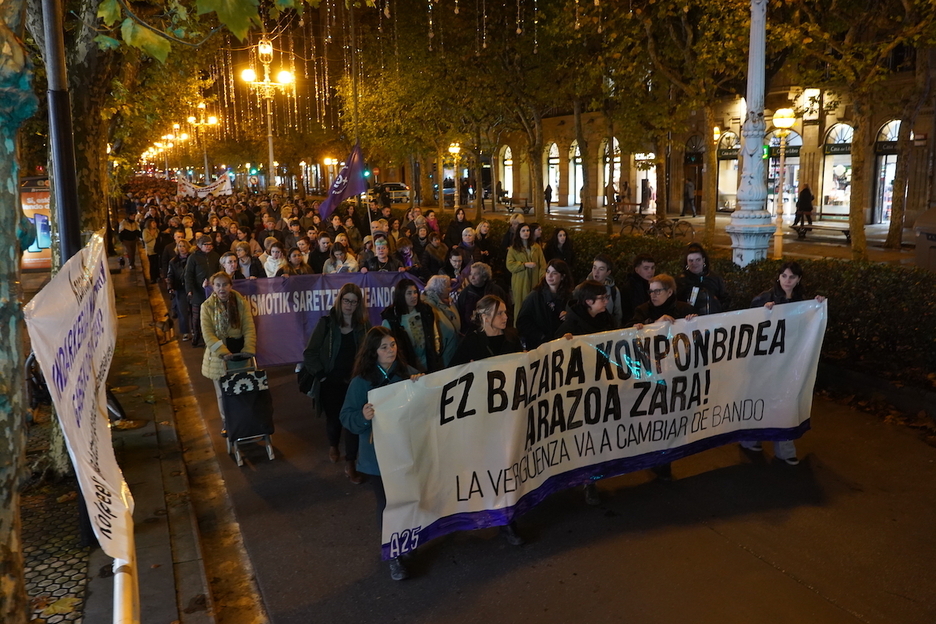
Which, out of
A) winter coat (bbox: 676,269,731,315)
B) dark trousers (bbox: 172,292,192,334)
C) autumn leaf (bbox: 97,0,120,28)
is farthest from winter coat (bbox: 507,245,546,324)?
autumn leaf (bbox: 97,0,120,28)

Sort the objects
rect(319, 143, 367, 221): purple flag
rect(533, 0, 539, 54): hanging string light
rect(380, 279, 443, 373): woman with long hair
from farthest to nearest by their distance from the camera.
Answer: rect(533, 0, 539, 54): hanging string light
rect(319, 143, 367, 221): purple flag
rect(380, 279, 443, 373): woman with long hair

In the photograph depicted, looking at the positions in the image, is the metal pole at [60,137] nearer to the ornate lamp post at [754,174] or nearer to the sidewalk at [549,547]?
the sidewalk at [549,547]

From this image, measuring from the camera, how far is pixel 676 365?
636 centimetres

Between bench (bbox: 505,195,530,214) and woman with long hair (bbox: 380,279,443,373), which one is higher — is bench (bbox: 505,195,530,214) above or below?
above

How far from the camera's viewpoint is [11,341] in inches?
112

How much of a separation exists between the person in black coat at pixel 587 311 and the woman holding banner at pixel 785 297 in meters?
1.41

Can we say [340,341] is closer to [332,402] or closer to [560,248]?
[332,402]

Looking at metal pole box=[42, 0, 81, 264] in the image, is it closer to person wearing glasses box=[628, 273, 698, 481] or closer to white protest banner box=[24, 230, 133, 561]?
white protest banner box=[24, 230, 133, 561]

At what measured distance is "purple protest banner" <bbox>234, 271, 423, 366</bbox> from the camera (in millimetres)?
10328

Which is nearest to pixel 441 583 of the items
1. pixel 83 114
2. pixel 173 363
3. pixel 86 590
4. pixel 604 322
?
pixel 86 590

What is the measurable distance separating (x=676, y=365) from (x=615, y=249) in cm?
699

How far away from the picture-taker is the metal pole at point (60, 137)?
5.61 metres

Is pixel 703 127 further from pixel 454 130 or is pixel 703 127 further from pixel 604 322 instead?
pixel 604 322

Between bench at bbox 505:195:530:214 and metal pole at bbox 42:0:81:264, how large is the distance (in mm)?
39475
